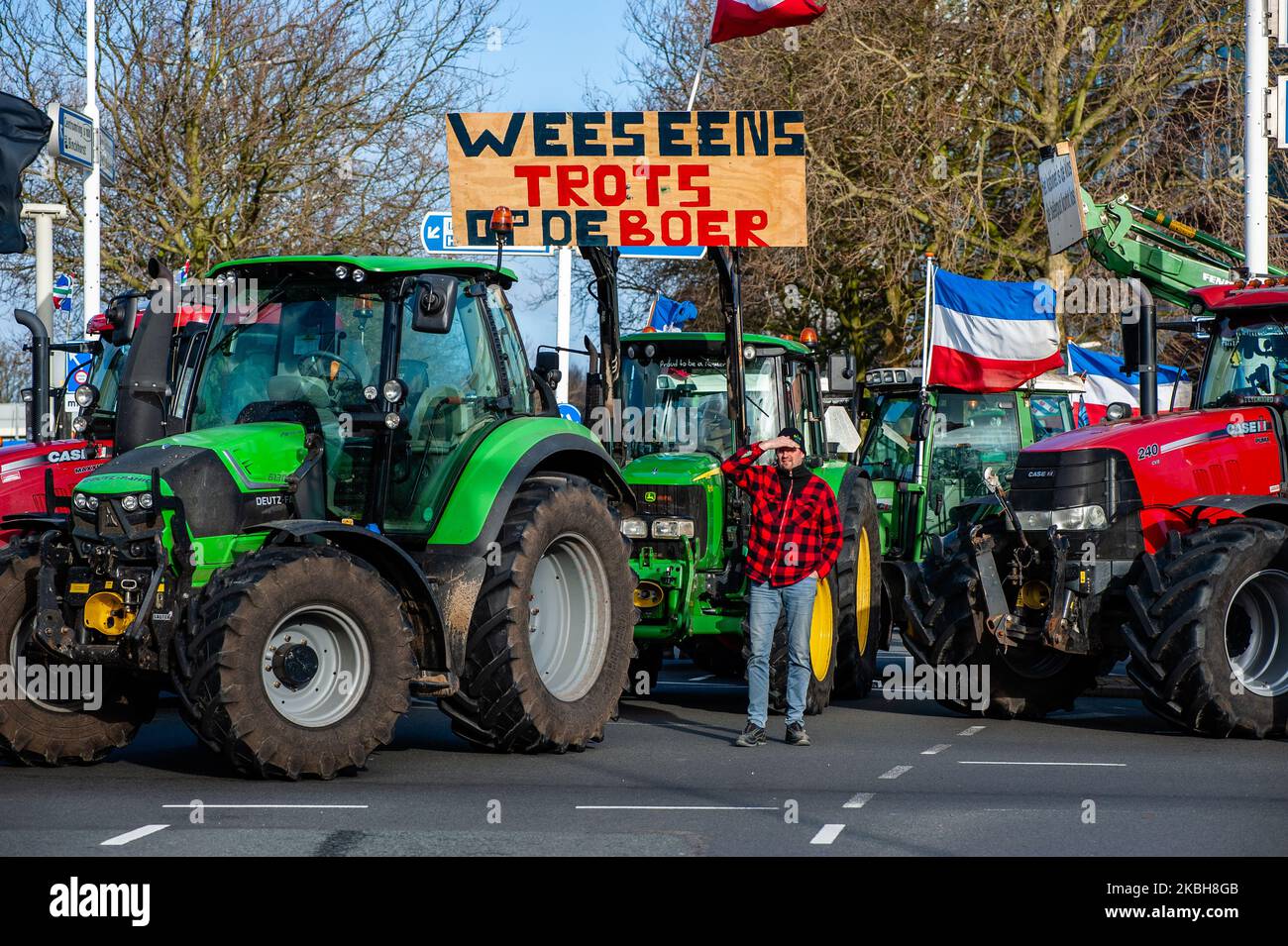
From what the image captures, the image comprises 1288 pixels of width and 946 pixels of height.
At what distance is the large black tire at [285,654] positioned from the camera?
27.0 feet

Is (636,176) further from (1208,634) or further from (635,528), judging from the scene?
(1208,634)

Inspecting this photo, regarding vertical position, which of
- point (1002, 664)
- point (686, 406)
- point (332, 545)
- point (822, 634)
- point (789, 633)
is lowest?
point (1002, 664)

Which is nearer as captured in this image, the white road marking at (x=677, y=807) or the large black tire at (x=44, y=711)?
the white road marking at (x=677, y=807)

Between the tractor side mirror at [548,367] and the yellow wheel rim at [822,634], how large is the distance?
2467 mm

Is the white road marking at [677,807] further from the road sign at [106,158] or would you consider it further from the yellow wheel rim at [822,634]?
the road sign at [106,158]

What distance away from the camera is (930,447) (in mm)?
18172

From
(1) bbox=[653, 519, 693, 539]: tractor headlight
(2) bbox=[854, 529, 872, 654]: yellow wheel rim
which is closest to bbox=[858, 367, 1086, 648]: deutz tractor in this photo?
(2) bbox=[854, 529, 872, 654]: yellow wheel rim

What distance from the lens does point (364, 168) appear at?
87.2 feet

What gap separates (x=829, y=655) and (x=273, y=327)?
Answer: 15.0ft

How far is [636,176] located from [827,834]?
6143mm

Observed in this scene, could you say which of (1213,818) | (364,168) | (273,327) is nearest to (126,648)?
(273,327)

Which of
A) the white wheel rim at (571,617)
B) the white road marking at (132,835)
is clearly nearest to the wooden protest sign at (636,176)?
the white wheel rim at (571,617)

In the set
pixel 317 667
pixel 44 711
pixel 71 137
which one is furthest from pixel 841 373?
pixel 71 137

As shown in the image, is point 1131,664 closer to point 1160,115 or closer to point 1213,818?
point 1213,818
